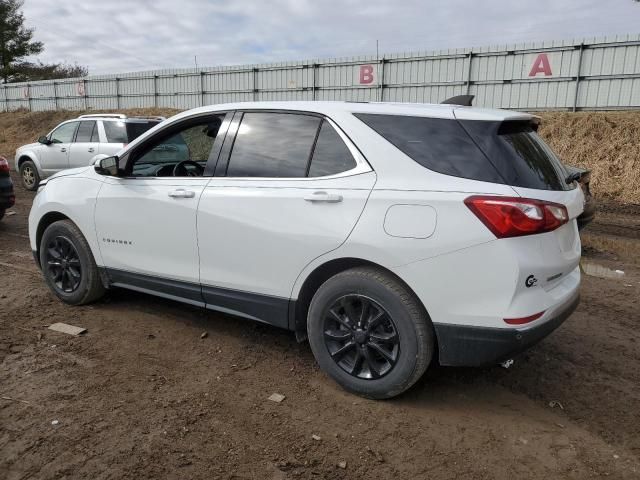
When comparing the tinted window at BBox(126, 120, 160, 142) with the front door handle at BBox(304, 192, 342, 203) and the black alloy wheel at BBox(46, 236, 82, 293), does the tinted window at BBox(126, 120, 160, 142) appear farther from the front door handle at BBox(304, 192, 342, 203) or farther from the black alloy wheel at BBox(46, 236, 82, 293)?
the front door handle at BBox(304, 192, 342, 203)

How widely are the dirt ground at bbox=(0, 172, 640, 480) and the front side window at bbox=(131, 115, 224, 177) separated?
4.13 ft

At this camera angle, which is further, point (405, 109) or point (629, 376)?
point (629, 376)

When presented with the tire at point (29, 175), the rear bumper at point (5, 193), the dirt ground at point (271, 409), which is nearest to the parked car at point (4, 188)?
the rear bumper at point (5, 193)

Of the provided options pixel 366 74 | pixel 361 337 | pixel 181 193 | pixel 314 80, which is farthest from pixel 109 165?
pixel 314 80

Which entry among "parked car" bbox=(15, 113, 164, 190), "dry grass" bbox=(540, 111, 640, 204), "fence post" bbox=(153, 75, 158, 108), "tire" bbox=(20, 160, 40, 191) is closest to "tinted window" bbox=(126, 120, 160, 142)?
"parked car" bbox=(15, 113, 164, 190)

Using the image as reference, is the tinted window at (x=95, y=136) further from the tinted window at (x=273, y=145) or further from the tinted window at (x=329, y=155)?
the tinted window at (x=329, y=155)

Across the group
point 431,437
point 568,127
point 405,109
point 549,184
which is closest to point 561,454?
point 431,437

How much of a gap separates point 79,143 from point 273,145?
10119 millimetres

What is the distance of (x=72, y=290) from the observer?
4762mm

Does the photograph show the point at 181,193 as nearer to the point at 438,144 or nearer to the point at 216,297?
the point at 216,297

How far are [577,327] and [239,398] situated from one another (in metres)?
2.90

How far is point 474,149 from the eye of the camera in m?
2.97

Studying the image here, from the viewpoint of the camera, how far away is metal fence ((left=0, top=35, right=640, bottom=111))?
14.6 m

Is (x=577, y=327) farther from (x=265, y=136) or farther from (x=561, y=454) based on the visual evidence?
(x=265, y=136)
